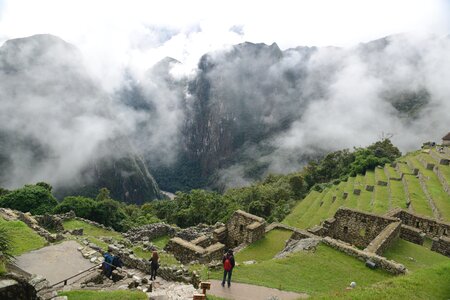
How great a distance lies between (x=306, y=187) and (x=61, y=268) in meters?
66.2

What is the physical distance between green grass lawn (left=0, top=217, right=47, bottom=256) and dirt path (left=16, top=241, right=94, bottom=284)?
0.96 meters

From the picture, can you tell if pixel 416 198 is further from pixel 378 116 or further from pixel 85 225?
pixel 378 116

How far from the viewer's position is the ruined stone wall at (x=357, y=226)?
22391mm

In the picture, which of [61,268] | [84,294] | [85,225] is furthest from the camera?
[85,225]

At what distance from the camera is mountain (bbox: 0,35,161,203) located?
130 m

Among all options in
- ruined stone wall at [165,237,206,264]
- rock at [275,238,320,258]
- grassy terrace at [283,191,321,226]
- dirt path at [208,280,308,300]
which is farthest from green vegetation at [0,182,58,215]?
dirt path at [208,280,308,300]

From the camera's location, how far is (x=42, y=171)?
5138 inches

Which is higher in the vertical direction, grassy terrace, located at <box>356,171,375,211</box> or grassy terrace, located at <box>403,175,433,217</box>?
grassy terrace, located at <box>403,175,433,217</box>

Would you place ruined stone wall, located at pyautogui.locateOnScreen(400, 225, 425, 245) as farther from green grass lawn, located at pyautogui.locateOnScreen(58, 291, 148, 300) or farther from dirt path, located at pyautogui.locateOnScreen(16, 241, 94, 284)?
dirt path, located at pyautogui.locateOnScreen(16, 241, 94, 284)

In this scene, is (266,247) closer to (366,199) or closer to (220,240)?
(220,240)

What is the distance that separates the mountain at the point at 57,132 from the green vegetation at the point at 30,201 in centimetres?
8592

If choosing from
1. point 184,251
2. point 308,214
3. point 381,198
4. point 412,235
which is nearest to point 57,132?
point 308,214

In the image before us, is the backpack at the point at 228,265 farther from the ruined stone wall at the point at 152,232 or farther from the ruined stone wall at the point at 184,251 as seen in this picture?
the ruined stone wall at the point at 152,232

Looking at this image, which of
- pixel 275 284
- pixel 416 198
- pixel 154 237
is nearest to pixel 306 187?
pixel 416 198
